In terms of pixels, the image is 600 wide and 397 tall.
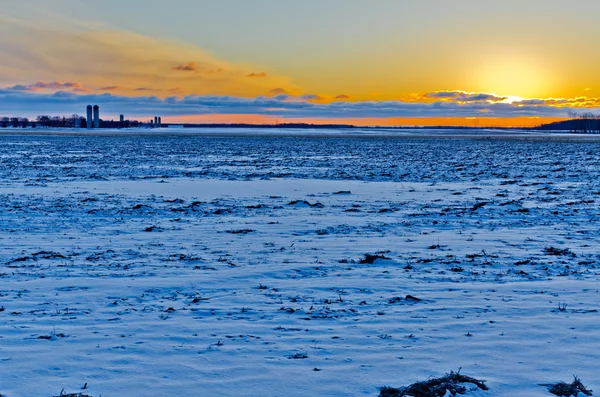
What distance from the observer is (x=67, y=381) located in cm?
561

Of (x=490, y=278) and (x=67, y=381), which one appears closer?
(x=67, y=381)

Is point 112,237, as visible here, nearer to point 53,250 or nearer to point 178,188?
point 53,250

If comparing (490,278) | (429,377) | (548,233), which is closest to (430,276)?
(490,278)

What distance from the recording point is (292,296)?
8.65 metres

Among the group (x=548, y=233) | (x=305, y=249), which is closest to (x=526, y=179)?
(x=548, y=233)

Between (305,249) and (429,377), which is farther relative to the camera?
(305,249)

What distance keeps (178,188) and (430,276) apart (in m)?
16.1

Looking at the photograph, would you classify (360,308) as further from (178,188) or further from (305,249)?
(178,188)

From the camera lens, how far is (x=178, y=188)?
24141mm

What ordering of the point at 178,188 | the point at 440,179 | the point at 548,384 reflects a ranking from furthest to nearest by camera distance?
the point at 440,179 < the point at 178,188 < the point at 548,384

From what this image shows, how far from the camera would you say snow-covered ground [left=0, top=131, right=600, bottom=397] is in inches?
231

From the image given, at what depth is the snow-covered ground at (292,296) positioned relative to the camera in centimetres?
587

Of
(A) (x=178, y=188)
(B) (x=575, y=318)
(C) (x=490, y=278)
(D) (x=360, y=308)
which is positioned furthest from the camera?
(A) (x=178, y=188)

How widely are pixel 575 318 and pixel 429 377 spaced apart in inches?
115
